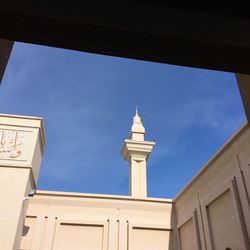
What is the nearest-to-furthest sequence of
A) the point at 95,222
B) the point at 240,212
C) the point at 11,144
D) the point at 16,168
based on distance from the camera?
the point at 240,212, the point at 16,168, the point at 11,144, the point at 95,222

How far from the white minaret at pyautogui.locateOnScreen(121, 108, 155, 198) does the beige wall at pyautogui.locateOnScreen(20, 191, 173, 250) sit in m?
1.74

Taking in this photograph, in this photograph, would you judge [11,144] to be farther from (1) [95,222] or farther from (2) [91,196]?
(1) [95,222]

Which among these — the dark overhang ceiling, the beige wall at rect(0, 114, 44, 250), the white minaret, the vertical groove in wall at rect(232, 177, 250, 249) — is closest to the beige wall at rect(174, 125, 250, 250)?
the vertical groove in wall at rect(232, 177, 250, 249)

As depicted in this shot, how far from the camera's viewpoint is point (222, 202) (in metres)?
8.76

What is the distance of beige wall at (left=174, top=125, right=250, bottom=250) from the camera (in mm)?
7656

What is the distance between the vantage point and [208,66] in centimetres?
182

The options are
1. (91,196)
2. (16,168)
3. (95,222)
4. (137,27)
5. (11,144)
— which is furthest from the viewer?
(91,196)

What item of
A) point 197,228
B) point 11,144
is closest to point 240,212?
point 197,228

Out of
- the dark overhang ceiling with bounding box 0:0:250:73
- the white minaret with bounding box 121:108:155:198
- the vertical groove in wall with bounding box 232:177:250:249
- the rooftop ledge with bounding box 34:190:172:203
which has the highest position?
the white minaret with bounding box 121:108:155:198

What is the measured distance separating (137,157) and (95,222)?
443cm

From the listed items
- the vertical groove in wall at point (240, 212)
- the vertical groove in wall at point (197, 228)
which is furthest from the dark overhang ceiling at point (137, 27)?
the vertical groove in wall at point (197, 228)

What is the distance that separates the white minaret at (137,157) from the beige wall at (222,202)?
3088 mm

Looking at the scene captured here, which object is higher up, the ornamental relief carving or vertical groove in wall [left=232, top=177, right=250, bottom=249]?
the ornamental relief carving

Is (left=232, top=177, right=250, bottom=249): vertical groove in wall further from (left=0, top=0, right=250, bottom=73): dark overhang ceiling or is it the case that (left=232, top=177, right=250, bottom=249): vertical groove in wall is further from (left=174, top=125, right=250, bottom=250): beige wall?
(left=0, top=0, right=250, bottom=73): dark overhang ceiling
